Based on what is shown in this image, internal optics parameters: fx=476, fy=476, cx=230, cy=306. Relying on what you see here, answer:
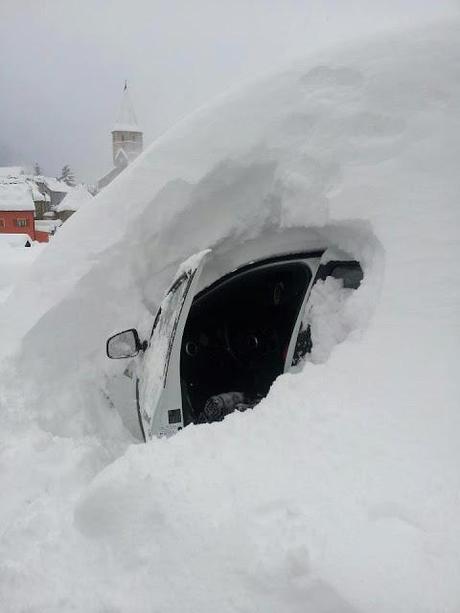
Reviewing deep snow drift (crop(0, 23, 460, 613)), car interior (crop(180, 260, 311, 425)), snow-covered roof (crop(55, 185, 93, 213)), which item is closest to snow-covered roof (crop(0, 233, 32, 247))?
deep snow drift (crop(0, 23, 460, 613))

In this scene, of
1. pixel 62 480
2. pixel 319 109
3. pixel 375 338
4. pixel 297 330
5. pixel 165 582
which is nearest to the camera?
pixel 165 582

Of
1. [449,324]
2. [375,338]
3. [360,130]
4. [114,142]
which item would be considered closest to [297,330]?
[375,338]

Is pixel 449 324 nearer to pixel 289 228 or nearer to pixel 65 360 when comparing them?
pixel 289 228

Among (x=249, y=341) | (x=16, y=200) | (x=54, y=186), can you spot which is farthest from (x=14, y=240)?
(x=54, y=186)

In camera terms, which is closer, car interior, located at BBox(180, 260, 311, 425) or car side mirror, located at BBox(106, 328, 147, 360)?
car side mirror, located at BBox(106, 328, 147, 360)

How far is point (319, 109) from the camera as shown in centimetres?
340

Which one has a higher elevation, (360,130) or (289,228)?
(360,130)

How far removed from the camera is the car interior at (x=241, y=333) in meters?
3.51

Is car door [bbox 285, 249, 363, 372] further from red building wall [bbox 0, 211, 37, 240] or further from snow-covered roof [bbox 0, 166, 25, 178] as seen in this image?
snow-covered roof [bbox 0, 166, 25, 178]

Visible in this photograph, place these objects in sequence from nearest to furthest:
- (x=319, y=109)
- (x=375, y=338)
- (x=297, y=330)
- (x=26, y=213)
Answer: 1. (x=375, y=338)
2. (x=297, y=330)
3. (x=319, y=109)
4. (x=26, y=213)

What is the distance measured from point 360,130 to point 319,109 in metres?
0.42

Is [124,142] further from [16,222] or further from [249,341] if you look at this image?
[249,341]

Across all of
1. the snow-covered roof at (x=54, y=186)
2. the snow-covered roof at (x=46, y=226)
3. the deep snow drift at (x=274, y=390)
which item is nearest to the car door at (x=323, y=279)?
the deep snow drift at (x=274, y=390)

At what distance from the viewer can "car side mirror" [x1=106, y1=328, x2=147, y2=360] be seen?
10.8 feet
